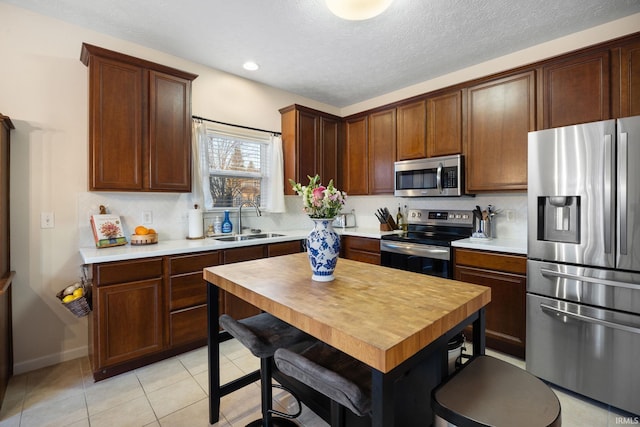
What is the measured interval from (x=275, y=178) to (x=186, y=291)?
66.5 inches

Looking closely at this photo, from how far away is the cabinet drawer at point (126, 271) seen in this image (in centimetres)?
211

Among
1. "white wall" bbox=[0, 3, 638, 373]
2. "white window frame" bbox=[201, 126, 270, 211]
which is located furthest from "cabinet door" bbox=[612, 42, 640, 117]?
"white window frame" bbox=[201, 126, 270, 211]

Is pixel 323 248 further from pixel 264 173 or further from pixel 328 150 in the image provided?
pixel 328 150

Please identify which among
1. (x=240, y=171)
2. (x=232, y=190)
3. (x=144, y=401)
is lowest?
(x=144, y=401)

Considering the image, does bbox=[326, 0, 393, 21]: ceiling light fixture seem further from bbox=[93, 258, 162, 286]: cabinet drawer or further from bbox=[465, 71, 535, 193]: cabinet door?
bbox=[93, 258, 162, 286]: cabinet drawer

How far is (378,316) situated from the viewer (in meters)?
1.02

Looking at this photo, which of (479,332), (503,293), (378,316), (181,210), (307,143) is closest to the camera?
(378,316)

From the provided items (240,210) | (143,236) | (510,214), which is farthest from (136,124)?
(510,214)

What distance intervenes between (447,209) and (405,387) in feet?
8.26

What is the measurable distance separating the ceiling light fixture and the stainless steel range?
6.40ft

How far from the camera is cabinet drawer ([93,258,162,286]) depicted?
6.91 feet

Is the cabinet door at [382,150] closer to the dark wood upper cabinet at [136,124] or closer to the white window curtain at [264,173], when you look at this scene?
the white window curtain at [264,173]

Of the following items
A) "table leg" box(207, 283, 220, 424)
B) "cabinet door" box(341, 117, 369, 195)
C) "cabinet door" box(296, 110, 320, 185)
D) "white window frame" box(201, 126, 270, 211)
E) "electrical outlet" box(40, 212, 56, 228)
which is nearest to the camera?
"table leg" box(207, 283, 220, 424)

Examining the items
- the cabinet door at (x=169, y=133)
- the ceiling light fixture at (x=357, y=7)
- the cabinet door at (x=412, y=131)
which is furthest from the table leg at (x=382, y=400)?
the cabinet door at (x=412, y=131)
